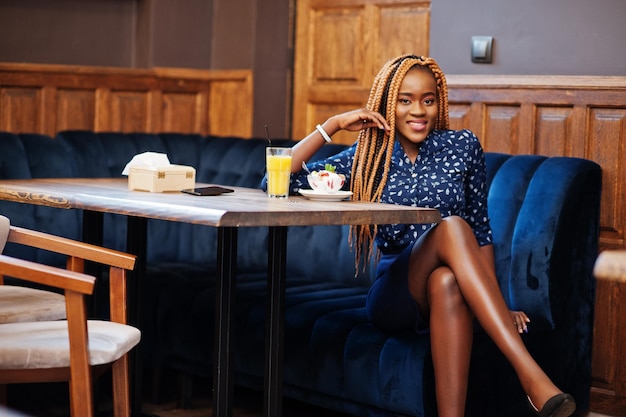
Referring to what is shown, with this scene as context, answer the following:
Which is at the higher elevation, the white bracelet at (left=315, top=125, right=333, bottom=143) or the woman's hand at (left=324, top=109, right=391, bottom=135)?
the woman's hand at (left=324, top=109, right=391, bottom=135)

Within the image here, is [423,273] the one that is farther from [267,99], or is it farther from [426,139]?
[267,99]

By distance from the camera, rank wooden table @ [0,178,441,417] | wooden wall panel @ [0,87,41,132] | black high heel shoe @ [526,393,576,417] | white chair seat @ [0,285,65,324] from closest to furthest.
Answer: wooden table @ [0,178,441,417], black high heel shoe @ [526,393,576,417], white chair seat @ [0,285,65,324], wooden wall panel @ [0,87,41,132]

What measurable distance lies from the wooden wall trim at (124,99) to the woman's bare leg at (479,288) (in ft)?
7.97

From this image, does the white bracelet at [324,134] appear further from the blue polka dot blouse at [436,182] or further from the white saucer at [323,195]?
the white saucer at [323,195]

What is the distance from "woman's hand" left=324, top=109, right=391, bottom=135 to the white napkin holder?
1.45 ft

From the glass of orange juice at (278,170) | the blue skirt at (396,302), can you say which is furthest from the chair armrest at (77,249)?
the blue skirt at (396,302)

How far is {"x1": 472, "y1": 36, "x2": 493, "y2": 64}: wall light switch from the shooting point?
404 cm

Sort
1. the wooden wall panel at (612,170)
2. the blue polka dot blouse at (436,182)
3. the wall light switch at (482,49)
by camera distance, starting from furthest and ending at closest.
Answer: the wall light switch at (482,49), the wooden wall panel at (612,170), the blue polka dot blouse at (436,182)

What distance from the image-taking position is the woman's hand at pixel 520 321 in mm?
3013

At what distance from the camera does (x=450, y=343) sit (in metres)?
2.73

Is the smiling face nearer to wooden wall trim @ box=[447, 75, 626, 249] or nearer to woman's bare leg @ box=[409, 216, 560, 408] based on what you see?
woman's bare leg @ box=[409, 216, 560, 408]

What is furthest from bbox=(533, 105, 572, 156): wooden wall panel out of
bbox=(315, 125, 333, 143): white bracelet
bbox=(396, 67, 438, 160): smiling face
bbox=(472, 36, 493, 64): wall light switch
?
bbox=(315, 125, 333, 143): white bracelet

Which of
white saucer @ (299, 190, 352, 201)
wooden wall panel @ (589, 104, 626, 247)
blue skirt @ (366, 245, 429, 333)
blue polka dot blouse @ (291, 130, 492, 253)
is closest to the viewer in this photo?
white saucer @ (299, 190, 352, 201)

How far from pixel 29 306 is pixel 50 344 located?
0.41 meters
